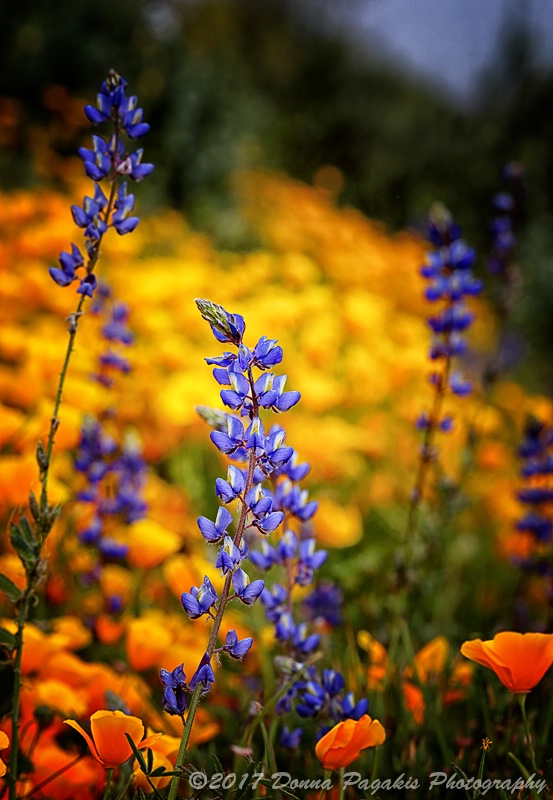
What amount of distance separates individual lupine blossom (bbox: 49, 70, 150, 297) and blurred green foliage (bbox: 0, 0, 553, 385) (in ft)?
5.78

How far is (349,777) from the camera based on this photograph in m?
0.97

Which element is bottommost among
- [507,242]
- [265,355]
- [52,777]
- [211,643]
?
[52,777]

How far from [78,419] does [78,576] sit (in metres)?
0.35

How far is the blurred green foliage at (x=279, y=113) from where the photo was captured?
4.87 m

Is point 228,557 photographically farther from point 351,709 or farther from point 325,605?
point 325,605

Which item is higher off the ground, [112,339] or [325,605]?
[112,339]

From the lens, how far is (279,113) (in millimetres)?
9219

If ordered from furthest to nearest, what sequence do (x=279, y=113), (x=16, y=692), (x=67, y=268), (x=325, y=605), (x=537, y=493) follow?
(x=279, y=113), (x=537, y=493), (x=325, y=605), (x=67, y=268), (x=16, y=692)

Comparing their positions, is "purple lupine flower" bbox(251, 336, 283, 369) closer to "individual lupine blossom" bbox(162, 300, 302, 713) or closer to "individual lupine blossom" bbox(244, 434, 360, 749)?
"individual lupine blossom" bbox(162, 300, 302, 713)

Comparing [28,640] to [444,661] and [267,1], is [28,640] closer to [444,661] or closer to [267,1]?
[444,661]

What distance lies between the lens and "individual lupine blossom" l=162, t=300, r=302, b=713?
0.71m

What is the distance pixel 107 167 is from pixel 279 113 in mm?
9041

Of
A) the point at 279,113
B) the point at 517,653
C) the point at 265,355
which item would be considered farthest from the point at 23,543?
the point at 279,113

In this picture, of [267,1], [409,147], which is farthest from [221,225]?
[267,1]
